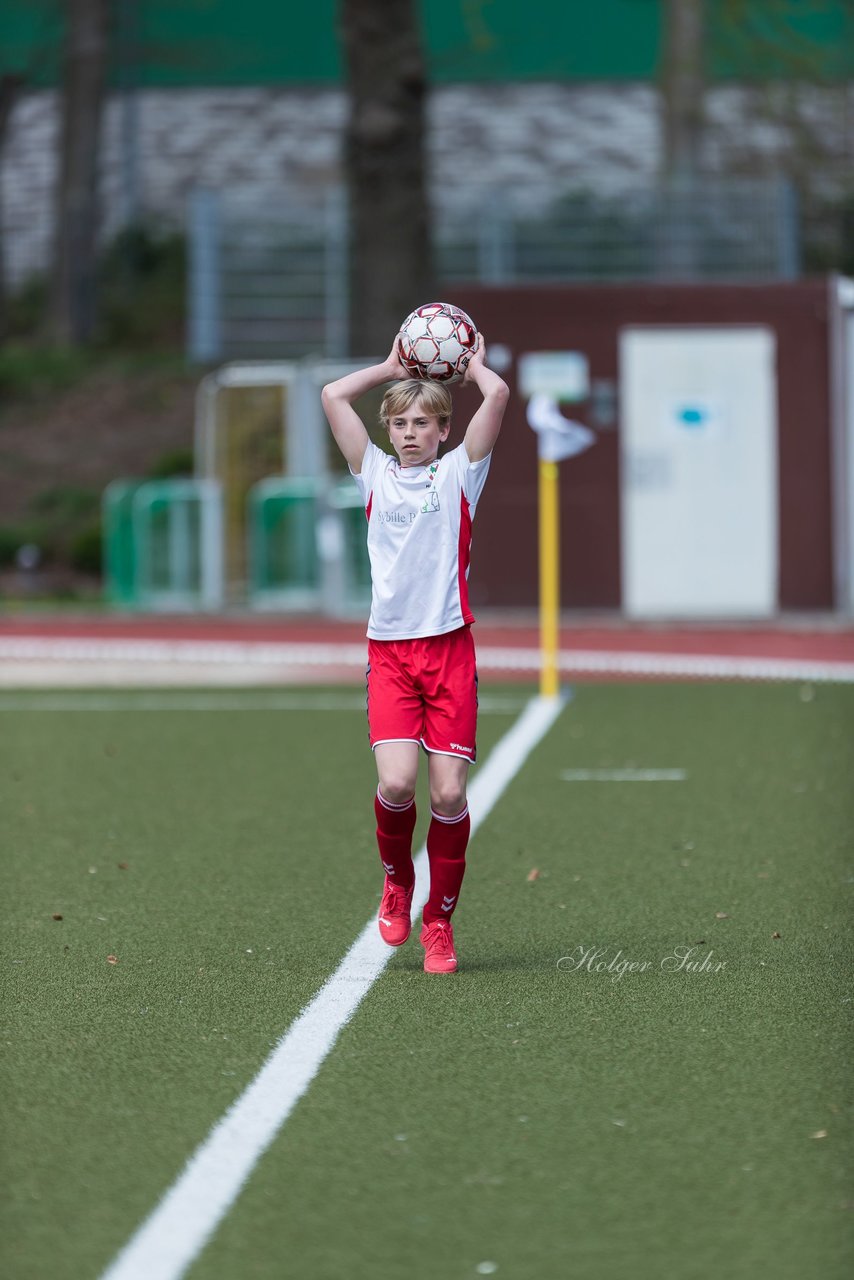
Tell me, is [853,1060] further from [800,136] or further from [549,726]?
[800,136]

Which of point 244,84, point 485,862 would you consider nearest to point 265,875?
point 485,862

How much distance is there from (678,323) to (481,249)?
9351 millimetres

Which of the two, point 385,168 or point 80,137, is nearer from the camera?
point 385,168

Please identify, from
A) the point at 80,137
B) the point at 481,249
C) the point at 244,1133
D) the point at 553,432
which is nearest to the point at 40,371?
the point at 80,137

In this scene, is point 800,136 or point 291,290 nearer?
point 291,290

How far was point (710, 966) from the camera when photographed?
21.0ft

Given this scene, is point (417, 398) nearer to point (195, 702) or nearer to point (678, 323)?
point (195, 702)

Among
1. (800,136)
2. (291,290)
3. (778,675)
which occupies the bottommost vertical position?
(778,675)

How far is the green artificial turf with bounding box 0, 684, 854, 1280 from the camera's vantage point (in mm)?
4121

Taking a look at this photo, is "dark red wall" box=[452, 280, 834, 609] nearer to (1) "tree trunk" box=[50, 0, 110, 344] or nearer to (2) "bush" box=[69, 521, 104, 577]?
(2) "bush" box=[69, 521, 104, 577]

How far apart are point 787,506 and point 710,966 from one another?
47.3ft

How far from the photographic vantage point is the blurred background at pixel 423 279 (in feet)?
67.0

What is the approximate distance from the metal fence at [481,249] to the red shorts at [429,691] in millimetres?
22238

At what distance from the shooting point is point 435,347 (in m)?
6.23
